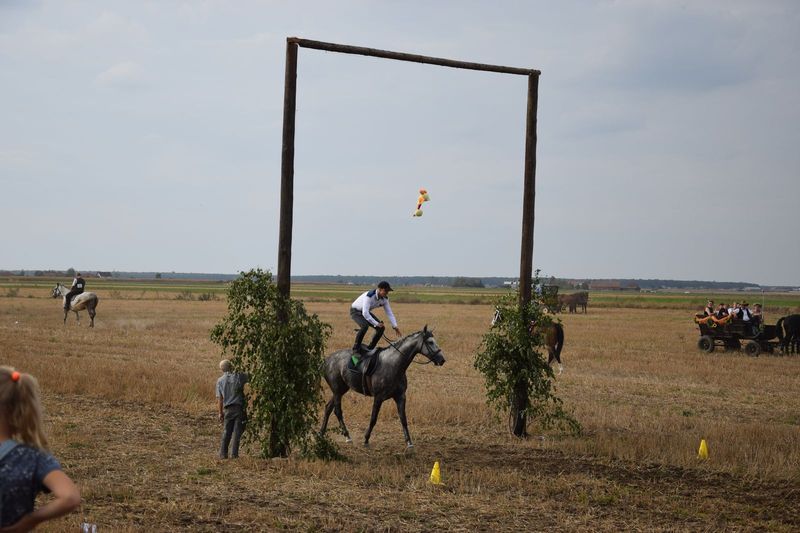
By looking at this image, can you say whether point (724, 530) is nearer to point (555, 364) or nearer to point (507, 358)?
point (507, 358)

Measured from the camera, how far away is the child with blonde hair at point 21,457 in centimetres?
424

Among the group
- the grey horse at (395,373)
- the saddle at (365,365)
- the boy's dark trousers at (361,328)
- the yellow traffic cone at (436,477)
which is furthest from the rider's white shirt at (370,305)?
the yellow traffic cone at (436,477)

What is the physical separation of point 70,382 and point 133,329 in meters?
17.0

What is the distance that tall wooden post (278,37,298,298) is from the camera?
12.6 metres

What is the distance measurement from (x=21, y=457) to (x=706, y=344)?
2985cm

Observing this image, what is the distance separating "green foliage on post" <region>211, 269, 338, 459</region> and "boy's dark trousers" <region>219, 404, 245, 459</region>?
14cm

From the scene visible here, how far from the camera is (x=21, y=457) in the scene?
4.26 metres

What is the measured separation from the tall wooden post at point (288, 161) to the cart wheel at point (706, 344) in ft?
73.8

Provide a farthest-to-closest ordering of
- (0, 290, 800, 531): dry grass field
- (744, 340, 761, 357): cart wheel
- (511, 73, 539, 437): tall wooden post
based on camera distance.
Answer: (744, 340, 761, 357): cart wheel → (511, 73, 539, 437): tall wooden post → (0, 290, 800, 531): dry grass field

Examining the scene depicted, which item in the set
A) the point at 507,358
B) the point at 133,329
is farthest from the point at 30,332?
the point at 507,358

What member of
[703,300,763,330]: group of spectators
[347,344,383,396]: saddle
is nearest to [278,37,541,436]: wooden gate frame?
[347,344,383,396]: saddle

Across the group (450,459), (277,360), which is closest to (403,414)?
(450,459)

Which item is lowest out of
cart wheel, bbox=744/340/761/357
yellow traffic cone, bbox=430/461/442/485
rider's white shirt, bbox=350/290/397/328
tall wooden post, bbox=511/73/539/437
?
yellow traffic cone, bbox=430/461/442/485

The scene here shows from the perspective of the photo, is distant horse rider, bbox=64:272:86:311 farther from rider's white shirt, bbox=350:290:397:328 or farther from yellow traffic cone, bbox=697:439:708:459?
yellow traffic cone, bbox=697:439:708:459
